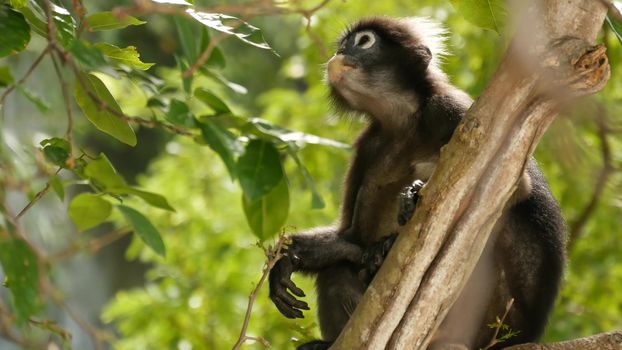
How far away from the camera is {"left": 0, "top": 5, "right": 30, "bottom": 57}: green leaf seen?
1798 millimetres

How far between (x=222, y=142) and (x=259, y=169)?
94 millimetres

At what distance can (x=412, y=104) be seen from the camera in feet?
12.0

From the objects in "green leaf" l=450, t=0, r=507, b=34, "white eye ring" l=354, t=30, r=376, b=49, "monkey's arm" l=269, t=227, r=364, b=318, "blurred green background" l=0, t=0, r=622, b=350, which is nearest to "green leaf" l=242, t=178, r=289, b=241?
"green leaf" l=450, t=0, r=507, b=34

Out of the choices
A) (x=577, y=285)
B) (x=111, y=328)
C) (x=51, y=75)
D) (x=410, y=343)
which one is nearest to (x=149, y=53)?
(x=51, y=75)

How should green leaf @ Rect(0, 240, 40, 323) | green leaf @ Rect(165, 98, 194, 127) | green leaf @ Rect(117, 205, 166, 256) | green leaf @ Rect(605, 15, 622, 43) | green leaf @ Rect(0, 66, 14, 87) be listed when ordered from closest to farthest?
green leaf @ Rect(0, 240, 40, 323)
green leaf @ Rect(165, 98, 194, 127)
green leaf @ Rect(0, 66, 14, 87)
green leaf @ Rect(117, 205, 166, 256)
green leaf @ Rect(605, 15, 622, 43)

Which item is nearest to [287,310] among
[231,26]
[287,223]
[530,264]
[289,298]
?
[289,298]

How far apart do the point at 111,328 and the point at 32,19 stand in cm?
991

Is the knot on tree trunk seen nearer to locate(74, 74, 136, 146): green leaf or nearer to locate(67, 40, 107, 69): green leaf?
locate(74, 74, 136, 146): green leaf

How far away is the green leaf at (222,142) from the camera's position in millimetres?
1693

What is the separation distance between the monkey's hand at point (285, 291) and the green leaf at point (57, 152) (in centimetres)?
139

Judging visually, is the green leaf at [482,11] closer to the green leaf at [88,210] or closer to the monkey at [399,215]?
the monkey at [399,215]

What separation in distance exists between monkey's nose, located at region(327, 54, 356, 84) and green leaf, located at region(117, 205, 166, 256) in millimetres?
1722

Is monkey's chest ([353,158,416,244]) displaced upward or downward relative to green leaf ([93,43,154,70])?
downward

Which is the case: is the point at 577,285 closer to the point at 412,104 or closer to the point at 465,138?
the point at 412,104
